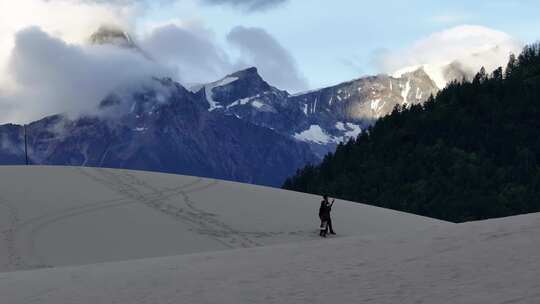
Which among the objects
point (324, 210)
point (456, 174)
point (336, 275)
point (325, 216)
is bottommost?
point (336, 275)

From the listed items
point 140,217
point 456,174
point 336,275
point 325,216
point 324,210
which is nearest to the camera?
point 336,275

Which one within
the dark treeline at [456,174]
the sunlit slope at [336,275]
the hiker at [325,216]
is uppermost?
the dark treeline at [456,174]

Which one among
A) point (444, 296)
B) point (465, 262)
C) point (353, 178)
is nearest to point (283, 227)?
point (465, 262)

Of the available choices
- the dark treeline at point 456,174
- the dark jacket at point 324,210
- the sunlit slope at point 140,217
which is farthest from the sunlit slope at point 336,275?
the dark treeline at point 456,174

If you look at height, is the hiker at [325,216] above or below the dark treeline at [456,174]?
below

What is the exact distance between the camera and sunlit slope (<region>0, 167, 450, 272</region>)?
30.8 m

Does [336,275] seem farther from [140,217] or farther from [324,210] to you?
[140,217]

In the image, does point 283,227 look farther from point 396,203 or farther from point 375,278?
point 396,203

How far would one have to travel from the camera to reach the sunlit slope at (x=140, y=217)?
30.8 metres

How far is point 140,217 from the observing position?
35.3 meters

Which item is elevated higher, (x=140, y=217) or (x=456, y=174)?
(x=456, y=174)

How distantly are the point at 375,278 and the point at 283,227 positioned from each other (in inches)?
738

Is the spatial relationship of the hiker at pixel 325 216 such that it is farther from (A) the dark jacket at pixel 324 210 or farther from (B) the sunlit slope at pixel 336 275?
(B) the sunlit slope at pixel 336 275

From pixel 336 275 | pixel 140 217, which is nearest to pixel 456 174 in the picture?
pixel 140 217
